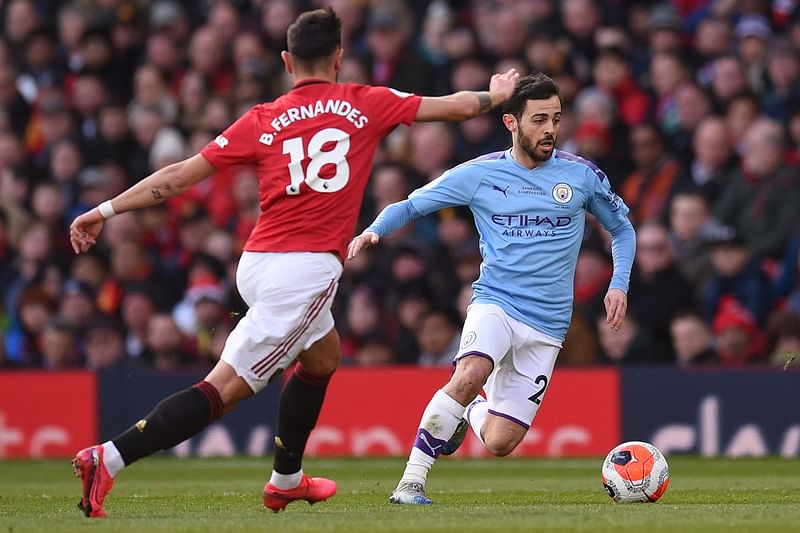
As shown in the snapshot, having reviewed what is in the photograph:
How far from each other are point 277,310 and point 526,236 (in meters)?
2.07

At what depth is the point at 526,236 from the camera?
8.99 metres

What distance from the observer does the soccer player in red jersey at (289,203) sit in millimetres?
7406

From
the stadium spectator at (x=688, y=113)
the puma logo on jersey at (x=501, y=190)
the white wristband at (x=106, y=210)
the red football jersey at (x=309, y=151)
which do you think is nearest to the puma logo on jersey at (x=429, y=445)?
the red football jersey at (x=309, y=151)

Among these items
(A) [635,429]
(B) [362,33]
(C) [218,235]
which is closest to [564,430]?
(A) [635,429]

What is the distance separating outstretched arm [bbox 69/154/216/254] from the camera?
7.41 metres

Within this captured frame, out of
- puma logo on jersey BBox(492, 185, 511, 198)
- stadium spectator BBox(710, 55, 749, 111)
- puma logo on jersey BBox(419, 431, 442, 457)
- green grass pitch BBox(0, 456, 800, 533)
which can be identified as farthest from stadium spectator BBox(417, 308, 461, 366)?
puma logo on jersey BBox(419, 431, 442, 457)

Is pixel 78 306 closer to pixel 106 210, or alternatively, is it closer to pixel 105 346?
pixel 105 346

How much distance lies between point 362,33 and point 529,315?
9132mm

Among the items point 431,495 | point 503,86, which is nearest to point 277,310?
point 503,86

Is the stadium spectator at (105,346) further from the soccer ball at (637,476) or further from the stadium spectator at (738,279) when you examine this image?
the soccer ball at (637,476)

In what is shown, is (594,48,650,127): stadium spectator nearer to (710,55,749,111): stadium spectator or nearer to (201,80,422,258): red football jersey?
(710,55,749,111): stadium spectator

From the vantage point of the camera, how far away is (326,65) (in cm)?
757

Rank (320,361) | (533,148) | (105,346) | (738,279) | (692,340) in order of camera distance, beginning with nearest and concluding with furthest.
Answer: (320,361) → (533,148) → (692,340) → (738,279) → (105,346)

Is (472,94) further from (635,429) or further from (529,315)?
(635,429)
